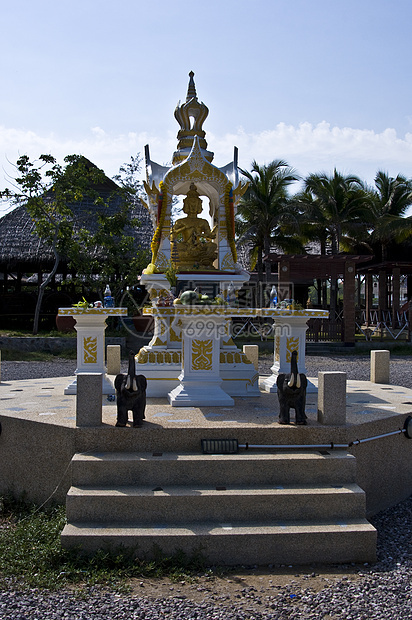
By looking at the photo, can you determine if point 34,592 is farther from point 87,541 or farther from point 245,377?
point 245,377

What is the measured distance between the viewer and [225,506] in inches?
186

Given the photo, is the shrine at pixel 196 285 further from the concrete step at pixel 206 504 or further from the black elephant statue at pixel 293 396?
the concrete step at pixel 206 504

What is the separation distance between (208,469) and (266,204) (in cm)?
1890

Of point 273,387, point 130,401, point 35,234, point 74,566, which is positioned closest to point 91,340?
point 273,387

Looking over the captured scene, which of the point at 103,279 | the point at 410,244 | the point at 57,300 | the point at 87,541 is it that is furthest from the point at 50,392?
the point at 410,244

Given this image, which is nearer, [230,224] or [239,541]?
[239,541]

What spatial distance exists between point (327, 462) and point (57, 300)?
66.2ft

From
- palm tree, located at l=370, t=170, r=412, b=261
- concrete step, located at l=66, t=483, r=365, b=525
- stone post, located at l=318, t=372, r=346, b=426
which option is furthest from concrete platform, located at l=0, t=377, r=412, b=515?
palm tree, located at l=370, t=170, r=412, b=261

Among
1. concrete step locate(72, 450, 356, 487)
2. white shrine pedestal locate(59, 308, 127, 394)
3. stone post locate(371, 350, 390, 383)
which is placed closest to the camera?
concrete step locate(72, 450, 356, 487)

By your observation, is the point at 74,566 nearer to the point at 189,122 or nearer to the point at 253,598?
the point at 253,598

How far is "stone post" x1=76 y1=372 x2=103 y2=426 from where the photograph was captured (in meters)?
5.32

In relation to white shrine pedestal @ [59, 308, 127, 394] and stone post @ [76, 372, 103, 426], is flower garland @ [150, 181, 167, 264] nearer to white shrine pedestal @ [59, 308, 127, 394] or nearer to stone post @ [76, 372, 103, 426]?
white shrine pedestal @ [59, 308, 127, 394]

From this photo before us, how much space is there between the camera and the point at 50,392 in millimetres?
8273

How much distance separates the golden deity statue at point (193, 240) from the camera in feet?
29.5
